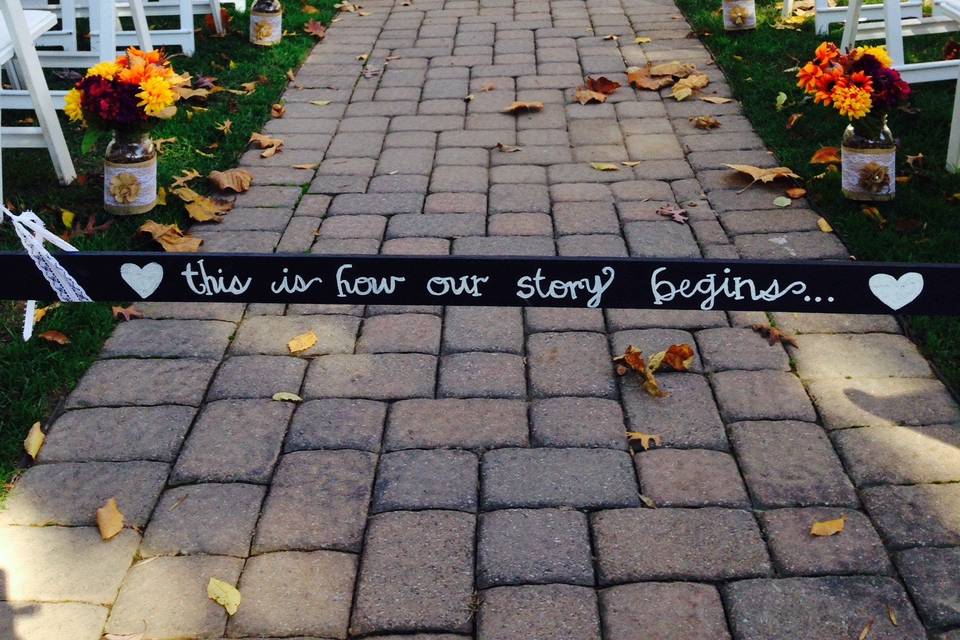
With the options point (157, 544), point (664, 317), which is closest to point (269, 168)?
point (664, 317)

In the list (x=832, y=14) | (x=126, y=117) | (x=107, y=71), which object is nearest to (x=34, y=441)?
(x=126, y=117)

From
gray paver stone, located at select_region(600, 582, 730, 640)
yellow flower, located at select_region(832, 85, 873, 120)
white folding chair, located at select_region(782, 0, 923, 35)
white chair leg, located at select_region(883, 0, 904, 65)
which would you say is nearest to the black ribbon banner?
gray paver stone, located at select_region(600, 582, 730, 640)

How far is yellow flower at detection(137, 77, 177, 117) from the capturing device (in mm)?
4012

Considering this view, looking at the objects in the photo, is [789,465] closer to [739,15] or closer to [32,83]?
[32,83]

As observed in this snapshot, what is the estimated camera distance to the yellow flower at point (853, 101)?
12.9 ft

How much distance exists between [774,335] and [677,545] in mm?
1085

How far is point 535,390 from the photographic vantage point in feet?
9.93

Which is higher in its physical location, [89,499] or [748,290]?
[748,290]

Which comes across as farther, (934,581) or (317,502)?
(317,502)

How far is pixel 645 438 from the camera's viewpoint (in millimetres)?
2773

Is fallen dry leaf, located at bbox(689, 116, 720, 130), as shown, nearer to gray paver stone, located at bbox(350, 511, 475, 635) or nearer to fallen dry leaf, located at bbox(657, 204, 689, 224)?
fallen dry leaf, located at bbox(657, 204, 689, 224)

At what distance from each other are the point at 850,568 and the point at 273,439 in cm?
153

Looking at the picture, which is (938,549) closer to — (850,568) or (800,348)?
(850,568)

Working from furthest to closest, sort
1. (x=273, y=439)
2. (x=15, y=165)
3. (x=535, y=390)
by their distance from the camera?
(x=15, y=165) < (x=535, y=390) < (x=273, y=439)
